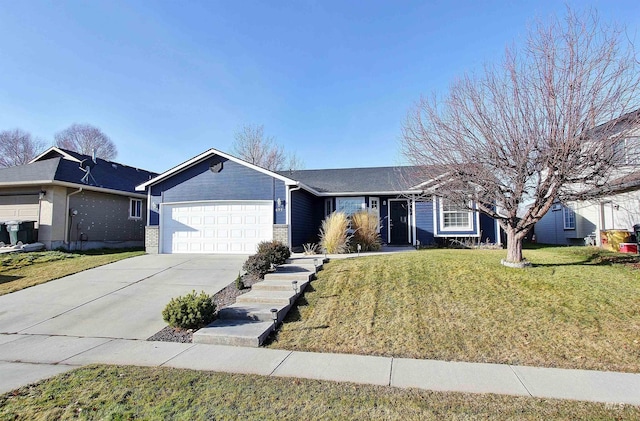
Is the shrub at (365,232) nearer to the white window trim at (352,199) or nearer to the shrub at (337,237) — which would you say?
the shrub at (337,237)

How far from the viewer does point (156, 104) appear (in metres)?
14.2

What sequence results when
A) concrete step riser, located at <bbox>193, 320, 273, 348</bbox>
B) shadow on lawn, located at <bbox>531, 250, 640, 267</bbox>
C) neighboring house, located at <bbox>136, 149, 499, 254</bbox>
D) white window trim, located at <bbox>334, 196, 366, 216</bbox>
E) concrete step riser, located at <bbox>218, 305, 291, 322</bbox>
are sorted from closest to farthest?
1. concrete step riser, located at <bbox>193, 320, 273, 348</bbox>
2. concrete step riser, located at <bbox>218, 305, 291, 322</bbox>
3. shadow on lawn, located at <bbox>531, 250, 640, 267</bbox>
4. neighboring house, located at <bbox>136, 149, 499, 254</bbox>
5. white window trim, located at <bbox>334, 196, 366, 216</bbox>

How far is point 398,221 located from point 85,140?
40502 mm

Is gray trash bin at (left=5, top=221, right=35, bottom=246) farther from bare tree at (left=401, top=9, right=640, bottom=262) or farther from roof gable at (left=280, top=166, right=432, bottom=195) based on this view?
bare tree at (left=401, top=9, right=640, bottom=262)

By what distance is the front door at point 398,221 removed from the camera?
15406 mm

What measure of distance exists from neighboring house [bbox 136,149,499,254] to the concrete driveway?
78.4 inches

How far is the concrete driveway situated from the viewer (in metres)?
6.12

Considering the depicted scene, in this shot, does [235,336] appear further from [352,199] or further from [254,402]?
[352,199]

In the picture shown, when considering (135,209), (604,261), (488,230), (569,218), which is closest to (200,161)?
(135,209)

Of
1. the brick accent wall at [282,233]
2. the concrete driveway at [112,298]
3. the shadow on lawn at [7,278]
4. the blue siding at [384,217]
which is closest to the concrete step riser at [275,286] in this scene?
the concrete driveway at [112,298]

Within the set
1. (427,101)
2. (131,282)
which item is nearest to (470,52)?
(427,101)

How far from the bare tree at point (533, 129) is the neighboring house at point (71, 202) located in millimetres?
14635

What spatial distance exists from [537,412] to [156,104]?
15.6m

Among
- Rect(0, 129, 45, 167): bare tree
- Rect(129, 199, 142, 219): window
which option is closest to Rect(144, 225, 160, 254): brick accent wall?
Rect(129, 199, 142, 219): window
